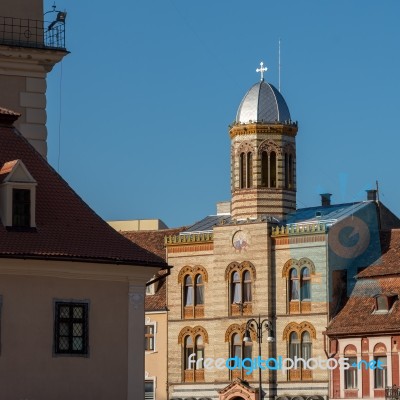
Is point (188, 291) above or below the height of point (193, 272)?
below

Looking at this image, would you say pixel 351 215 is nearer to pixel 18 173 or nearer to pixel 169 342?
pixel 169 342

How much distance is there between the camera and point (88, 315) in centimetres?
3650

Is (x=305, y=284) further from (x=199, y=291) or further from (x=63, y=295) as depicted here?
(x=63, y=295)

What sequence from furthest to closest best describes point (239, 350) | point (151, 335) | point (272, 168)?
point (151, 335) → point (272, 168) → point (239, 350)

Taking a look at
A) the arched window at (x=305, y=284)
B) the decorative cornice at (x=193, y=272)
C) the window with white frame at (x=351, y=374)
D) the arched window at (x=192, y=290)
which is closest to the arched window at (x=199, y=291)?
the arched window at (x=192, y=290)

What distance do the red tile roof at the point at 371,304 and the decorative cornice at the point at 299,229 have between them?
2.58 m

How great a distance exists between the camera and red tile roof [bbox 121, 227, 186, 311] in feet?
260

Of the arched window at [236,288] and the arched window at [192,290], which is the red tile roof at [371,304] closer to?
the arched window at [236,288]

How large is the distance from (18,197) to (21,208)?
248mm

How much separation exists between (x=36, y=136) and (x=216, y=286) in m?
34.9

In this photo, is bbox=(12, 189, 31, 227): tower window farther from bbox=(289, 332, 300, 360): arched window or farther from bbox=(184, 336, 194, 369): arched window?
bbox=(184, 336, 194, 369): arched window

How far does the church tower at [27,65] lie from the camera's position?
141 feet

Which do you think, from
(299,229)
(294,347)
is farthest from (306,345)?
(299,229)

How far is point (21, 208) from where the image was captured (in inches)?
1426
